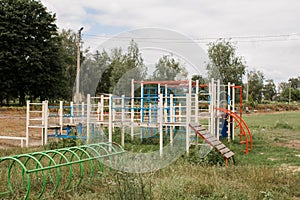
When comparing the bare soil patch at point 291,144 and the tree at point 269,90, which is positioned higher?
the tree at point 269,90

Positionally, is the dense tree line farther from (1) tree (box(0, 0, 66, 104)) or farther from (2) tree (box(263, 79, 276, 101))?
(2) tree (box(263, 79, 276, 101))

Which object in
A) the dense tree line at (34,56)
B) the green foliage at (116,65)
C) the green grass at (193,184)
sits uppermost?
the dense tree line at (34,56)

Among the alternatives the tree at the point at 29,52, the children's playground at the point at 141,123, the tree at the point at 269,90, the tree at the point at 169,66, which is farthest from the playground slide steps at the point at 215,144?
the tree at the point at 269,90

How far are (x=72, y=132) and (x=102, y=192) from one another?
7002 mm

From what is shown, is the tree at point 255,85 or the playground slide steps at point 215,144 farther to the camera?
the tree at point 255,85

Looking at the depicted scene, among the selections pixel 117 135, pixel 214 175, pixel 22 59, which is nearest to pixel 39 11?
pixel 22 59

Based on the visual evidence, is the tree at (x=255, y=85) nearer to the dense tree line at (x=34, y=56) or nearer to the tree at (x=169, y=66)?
the dense tree line at (x=34, y=56)

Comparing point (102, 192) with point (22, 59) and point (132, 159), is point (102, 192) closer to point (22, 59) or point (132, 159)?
point (132, 159)

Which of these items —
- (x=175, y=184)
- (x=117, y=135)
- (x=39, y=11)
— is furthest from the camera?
(x=39, y=11)

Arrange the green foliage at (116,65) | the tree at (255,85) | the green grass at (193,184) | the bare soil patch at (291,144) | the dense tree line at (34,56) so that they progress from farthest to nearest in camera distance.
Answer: the tree at (255,85), the dense tree line at (34,56), the bare soil patch at (291,144), the green foliage at (116,65), the green grass at (193,184)

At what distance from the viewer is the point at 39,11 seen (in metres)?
32.6

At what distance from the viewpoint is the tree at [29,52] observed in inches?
1166

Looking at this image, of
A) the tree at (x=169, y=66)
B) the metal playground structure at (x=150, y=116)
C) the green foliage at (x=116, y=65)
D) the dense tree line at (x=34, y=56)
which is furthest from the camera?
the dense tree line at (x=34, y=56)

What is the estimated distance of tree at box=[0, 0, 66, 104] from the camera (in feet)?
97.2
